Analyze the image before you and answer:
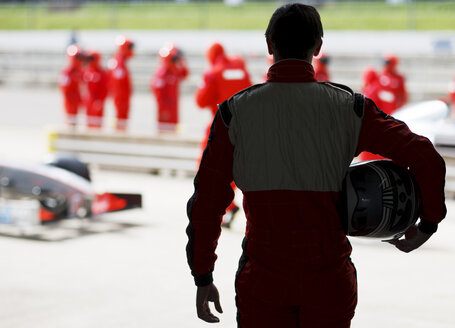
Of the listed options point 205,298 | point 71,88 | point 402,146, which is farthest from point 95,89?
point 402,146

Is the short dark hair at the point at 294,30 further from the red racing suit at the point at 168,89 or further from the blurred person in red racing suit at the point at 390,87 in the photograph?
the red racing suit at the point at 168,89

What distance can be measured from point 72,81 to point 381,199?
41.4 feet

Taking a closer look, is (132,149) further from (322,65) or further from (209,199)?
(209,199)

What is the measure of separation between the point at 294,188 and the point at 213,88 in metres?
5.55

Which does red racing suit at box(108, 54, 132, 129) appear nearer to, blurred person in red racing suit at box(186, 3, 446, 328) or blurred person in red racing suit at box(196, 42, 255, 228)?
blurred person in red racing suit at box(196, 42, 255, 228)

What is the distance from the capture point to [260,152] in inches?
92.4

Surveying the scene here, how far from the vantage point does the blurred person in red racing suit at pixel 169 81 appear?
13.5 meters

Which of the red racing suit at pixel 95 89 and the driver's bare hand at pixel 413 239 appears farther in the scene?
the red racing suit at pixel 95 89

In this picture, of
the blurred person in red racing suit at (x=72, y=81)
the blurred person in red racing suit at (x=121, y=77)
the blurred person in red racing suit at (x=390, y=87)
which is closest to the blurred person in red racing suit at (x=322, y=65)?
the blurred person in red racing suit at (x=390, y=87)

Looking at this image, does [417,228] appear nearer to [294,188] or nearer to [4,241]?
[294,188]

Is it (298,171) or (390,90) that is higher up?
(390,90)

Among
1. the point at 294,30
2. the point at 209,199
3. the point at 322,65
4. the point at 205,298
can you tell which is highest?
the point at 322,65

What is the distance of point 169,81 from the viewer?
540 inches

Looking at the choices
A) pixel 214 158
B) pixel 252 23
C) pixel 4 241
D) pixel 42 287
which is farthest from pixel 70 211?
pixel 252 23
